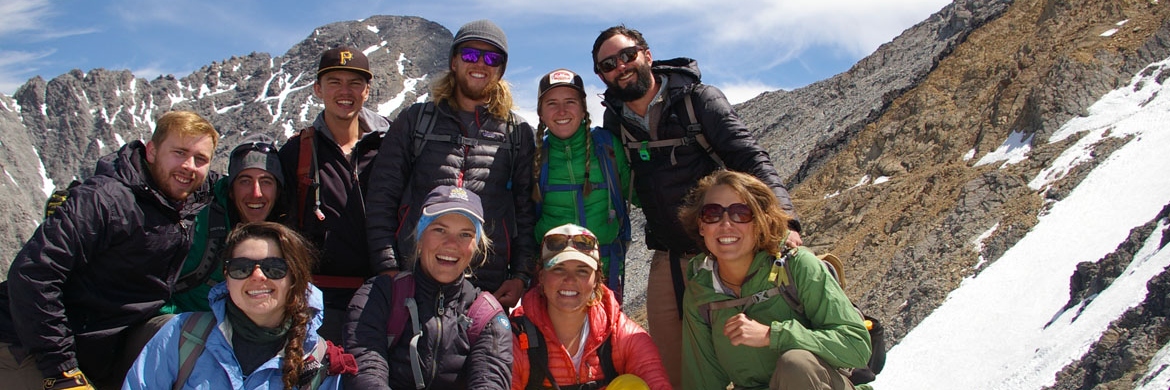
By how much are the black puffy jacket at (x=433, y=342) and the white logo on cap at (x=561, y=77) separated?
203cm

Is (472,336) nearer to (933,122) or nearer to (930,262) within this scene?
(930,262)

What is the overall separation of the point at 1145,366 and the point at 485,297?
39.6ft

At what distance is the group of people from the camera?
466cm

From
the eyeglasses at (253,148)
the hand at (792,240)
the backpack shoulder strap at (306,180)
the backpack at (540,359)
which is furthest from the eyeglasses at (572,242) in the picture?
the eyeglasses at (253,148)

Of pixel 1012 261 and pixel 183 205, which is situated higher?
pixel 183 205

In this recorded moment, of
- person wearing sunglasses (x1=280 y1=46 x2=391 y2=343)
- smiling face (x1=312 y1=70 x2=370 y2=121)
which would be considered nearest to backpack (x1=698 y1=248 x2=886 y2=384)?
person wearing sunglasses (x1=280 y1=46 x2=391 y2=343)

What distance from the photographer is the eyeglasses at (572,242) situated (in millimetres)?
5521

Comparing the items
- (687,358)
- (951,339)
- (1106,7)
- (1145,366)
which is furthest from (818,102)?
(687,358)

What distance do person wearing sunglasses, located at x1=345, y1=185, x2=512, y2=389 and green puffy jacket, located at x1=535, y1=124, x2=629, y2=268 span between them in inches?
53.0

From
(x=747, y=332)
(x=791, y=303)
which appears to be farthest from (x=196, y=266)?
(x=791, y=303)

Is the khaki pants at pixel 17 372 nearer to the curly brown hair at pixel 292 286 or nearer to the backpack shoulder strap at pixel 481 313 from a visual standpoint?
the curly brown hair at pixel 292 286

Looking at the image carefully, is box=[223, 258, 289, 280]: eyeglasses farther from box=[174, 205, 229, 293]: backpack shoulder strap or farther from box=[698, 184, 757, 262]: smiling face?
box=[698, 184, 757, 262]: smiling face

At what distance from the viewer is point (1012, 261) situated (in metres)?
22.4

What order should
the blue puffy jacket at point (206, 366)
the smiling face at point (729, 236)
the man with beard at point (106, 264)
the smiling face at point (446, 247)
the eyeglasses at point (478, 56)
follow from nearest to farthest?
the blue puffy jacket at point (206, 366)
the man with beard at point (106, 264)
the smiling face at point (446, 247)
the smiling face at point (729, 236)
the eyeglasses at point (478, 56)
